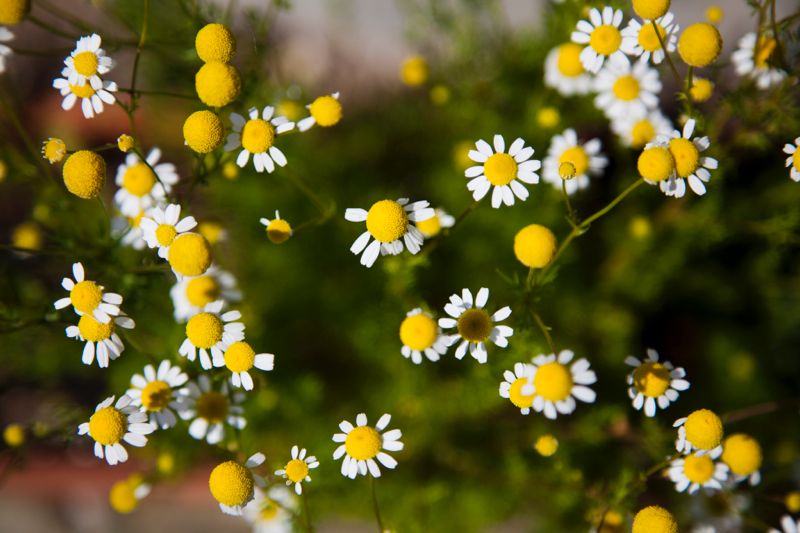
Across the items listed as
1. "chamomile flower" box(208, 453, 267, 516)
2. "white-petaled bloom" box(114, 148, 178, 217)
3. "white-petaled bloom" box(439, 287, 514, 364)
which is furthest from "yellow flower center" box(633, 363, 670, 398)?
"white-petaled bloom" box(114, 148, 178, 217)

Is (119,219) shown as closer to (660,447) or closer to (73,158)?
(73,158)

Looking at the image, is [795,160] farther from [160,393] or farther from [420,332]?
[160,393]

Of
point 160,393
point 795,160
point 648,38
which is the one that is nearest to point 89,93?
point 160,393

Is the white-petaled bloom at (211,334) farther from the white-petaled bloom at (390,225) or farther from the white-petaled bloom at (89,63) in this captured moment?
the white-petaled bloom at (89,63)

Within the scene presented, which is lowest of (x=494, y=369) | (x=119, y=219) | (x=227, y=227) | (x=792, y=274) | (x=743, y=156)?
(x=494, y=369)

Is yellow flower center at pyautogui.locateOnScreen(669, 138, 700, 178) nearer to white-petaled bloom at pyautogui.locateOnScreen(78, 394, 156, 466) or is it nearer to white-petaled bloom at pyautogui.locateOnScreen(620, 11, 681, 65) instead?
white-petaled bloom at pyautogui.locateOnScreen(620, 11, 681, 65)

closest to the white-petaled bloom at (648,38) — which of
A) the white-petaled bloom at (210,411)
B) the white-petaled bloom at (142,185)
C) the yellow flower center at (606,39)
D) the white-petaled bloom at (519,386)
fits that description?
the yellow flower center at (606,39)

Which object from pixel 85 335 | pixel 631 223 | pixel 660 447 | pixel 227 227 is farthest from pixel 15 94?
pixel 660 447
